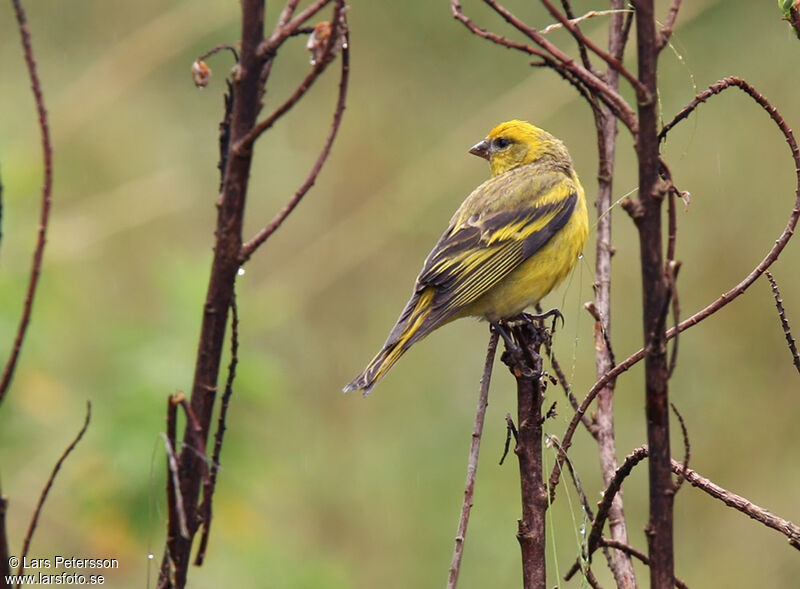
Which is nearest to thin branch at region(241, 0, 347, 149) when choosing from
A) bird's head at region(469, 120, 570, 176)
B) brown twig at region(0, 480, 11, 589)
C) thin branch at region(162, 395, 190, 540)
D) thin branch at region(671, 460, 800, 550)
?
thin branch at region(162, 395, 190, 540)

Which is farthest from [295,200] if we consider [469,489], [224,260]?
[469,489]

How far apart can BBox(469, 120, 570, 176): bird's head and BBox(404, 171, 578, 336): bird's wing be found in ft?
0.93

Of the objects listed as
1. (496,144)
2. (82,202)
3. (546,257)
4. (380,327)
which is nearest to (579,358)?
(380,327)

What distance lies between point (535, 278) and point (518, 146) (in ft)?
3.38

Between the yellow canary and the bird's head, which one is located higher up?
the bird's head

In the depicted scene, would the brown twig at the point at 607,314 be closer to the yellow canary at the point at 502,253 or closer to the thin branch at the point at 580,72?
the thin branch at the point at 580,72

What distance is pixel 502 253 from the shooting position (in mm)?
4730

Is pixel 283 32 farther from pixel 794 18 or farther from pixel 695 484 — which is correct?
pixel 794 18

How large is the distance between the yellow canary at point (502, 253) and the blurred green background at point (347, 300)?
3.09ft

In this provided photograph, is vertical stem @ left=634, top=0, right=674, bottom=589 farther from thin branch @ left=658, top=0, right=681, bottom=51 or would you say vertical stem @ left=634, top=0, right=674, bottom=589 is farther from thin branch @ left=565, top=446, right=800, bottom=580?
thin branch @ left=565, top=446, right=800, bottom=580

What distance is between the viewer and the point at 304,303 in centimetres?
757

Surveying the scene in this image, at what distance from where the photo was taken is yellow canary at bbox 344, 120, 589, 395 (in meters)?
4.45

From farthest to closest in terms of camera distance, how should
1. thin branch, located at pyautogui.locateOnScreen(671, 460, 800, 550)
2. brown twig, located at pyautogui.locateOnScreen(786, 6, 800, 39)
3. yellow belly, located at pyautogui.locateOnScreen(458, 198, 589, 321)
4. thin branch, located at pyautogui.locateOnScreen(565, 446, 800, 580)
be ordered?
yellow belly, located at pyautogui.locateOnScreen(458, 198, 589, 321) < brown twig, located at pyautogui.locateOnScreen(786, 6, 800, 39) < thin branch, located at pyautogui.locateOnScreen(671, 460, 800, 550) < thin branch, located at pyautogui.locateOnScreen(565, 446, 800, 580)

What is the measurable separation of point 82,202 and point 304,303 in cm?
167
